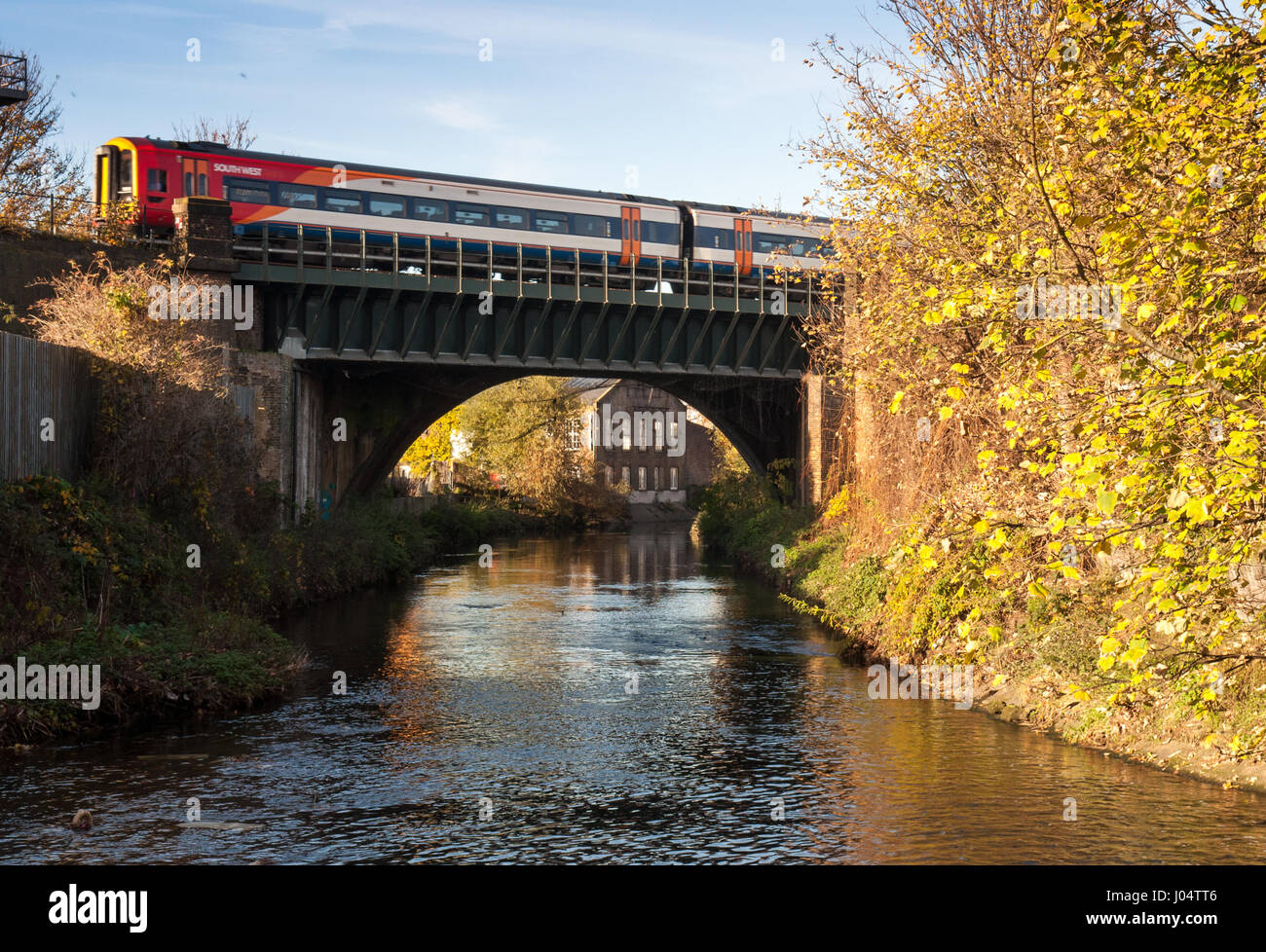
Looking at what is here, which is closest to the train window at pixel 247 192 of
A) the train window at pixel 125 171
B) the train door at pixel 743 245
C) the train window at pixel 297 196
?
the train window at pixel 297 196

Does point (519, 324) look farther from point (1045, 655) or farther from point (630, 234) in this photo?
point (1045, 655)

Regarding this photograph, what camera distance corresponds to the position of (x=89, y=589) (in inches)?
601

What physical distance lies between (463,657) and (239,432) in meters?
5.78

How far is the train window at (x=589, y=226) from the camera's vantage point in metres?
35.1

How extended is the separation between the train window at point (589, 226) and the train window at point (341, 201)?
6.11 metres

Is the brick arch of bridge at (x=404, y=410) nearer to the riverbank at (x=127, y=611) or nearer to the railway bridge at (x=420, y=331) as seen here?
the railway bridge at (x=420, y=331)

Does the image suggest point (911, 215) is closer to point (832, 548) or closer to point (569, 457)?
point (832, 548)

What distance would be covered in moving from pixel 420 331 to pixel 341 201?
4308 millimetres

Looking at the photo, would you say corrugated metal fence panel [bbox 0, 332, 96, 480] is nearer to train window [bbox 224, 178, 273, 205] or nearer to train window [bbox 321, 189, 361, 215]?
train window [bbox 224, 178, 273, 205]

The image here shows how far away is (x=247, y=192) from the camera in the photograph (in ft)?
102

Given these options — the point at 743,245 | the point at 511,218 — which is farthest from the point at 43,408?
the point at 743,245

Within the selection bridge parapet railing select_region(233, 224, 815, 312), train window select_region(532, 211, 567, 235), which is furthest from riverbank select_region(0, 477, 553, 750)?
train window select_region(532, 211, 567, 235)

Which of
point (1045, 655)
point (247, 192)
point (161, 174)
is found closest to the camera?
point (1045, 655)
